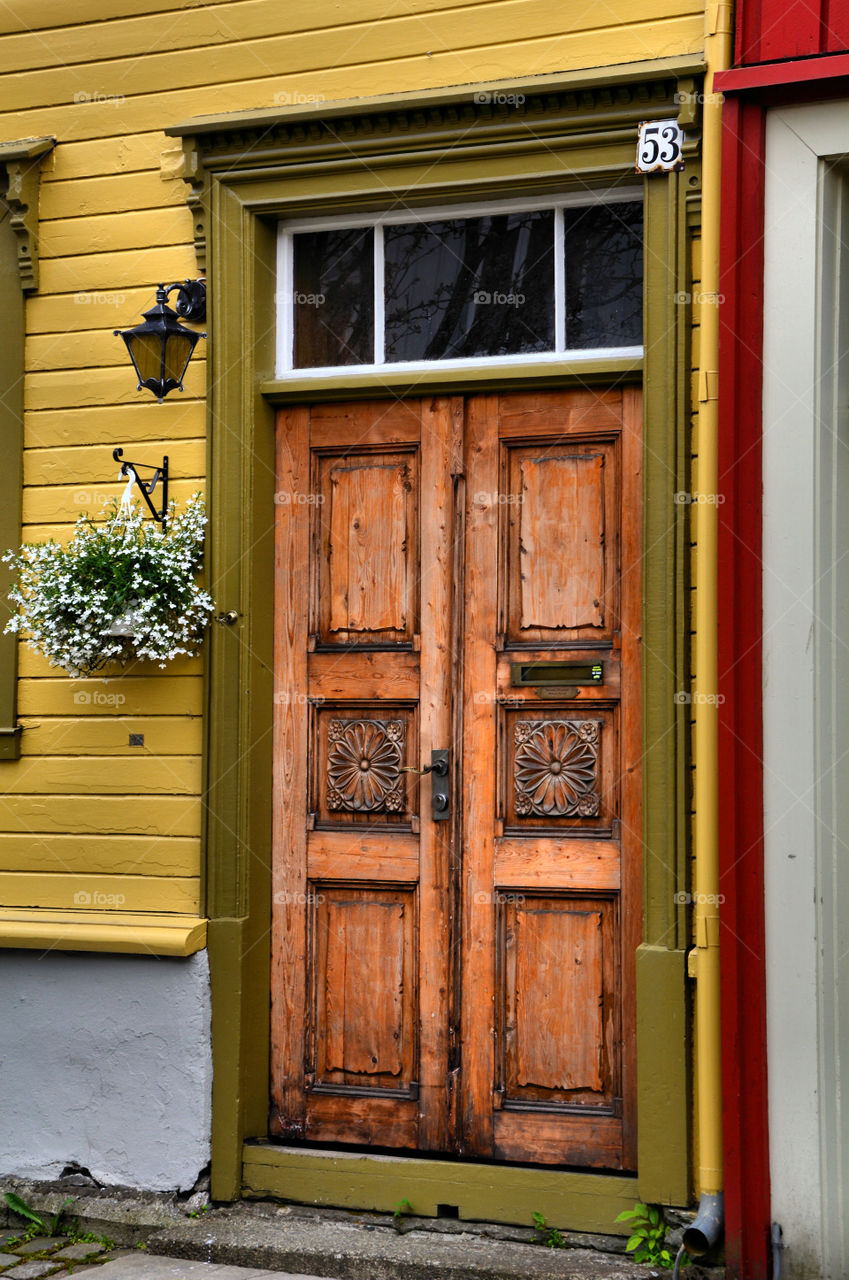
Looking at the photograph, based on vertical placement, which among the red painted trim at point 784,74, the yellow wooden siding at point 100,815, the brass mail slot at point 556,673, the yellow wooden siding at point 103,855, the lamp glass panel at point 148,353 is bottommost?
the yellow wooden siding at point 103,855

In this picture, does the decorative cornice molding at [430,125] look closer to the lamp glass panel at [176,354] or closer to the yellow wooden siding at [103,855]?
the lamp glass panel at [176,354]

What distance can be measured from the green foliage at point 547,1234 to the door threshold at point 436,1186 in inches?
0.8

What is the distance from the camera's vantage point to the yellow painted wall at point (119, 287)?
15.5 ft

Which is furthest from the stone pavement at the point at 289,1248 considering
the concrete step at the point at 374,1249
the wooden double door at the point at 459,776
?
the wooden double door at the point at 459,776

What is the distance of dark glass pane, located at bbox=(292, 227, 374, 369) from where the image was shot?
4.82 meters

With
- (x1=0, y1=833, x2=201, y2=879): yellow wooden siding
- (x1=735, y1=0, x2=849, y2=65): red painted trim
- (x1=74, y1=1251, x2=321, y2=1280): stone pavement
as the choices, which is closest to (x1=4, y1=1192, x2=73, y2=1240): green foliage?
(x1=74, y1=1251, x2=321, y2=1280): stone pavement

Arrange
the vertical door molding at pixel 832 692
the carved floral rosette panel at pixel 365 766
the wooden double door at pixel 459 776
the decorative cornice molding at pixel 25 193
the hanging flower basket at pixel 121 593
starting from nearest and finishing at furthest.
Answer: the vertical door molding at pixel 832 692 < the wooden double door at pixel 459 776 < the hanging flower basket at pixel 121 593 < the carved floral rosette panel at pixel 365 766 < the decorative cornice molding at pixel 25 193

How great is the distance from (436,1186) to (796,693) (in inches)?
80.6

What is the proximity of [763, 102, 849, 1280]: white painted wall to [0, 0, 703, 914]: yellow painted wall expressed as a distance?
4.18ft

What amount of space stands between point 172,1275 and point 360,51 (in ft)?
13.6

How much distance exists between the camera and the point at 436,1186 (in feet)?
14.6

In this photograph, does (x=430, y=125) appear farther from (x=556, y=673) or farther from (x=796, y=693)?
(x=796, y=693)

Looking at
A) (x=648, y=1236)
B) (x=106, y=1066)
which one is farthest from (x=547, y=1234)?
(x=106, y=1066)

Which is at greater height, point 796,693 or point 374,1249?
point 796,693
